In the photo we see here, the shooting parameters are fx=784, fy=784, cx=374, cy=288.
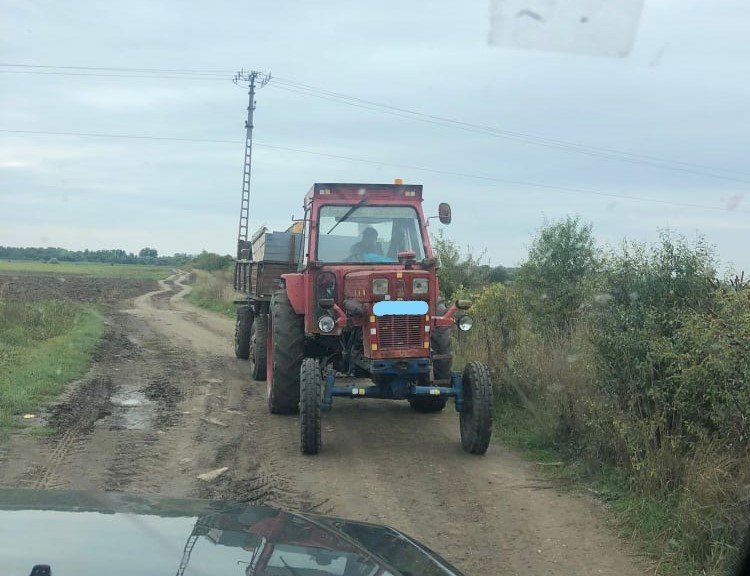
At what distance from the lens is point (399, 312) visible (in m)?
7.86

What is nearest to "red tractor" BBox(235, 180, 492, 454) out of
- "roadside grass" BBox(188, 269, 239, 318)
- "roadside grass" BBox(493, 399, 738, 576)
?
"roadside grass" BBox(493, 399, 738, 576)

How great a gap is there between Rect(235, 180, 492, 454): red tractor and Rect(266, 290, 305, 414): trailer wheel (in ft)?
0.04

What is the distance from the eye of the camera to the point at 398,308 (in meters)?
7.85

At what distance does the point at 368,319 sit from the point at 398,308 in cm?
33

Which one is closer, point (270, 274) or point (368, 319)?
point (368, 319)

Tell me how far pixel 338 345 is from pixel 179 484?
2846mm

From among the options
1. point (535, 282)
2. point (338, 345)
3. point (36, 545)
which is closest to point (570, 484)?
point (338, 345)

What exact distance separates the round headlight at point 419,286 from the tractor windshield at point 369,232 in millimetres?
1216

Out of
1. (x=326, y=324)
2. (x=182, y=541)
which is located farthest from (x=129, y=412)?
(x=182, y=541)

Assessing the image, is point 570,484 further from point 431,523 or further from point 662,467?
point 431,523

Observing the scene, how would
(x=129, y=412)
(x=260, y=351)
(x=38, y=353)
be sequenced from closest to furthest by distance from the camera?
(x=129, y=412), (x=260, y=351), (x=38, y=353)

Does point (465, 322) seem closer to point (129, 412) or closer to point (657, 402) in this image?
point (657, 402)

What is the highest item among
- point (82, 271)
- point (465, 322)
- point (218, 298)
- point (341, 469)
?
point (465, 322)

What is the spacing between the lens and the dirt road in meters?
5.52
